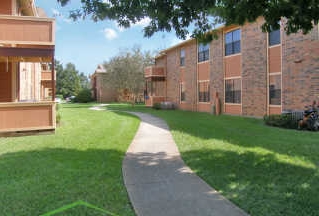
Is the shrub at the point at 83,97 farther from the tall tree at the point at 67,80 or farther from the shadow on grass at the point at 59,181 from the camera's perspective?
the shadow on grass at the point at 59,181

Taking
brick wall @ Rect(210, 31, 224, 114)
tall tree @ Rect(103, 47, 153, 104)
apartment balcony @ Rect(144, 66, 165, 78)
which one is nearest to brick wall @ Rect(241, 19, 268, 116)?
brick wall @ Rect(210, 31, 224, 114)

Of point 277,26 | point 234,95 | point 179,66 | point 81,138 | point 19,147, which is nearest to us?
point 277,26

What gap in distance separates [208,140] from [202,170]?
11.0 ft

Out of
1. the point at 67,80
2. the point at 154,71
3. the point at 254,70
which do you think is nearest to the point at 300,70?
the point at 254,70

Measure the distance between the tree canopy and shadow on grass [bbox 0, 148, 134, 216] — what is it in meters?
3.16

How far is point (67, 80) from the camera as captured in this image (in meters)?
83.5

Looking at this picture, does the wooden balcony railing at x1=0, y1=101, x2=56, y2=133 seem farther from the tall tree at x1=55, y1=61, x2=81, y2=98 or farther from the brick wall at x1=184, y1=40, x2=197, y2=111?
the tall tree at x1=55, y1=61, x2=81, y2=98

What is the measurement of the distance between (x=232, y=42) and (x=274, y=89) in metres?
5.12

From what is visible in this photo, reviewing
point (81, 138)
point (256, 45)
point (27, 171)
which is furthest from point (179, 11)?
point (256, 45)

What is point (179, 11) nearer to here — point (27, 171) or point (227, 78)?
point (27, 171)

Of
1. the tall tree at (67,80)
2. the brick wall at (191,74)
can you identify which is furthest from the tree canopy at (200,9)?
the tall tree at (67,80)

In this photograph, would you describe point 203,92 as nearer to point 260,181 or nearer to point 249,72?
point 249,72

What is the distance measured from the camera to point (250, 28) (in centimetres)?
1664

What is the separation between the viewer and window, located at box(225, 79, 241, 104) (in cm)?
1788
